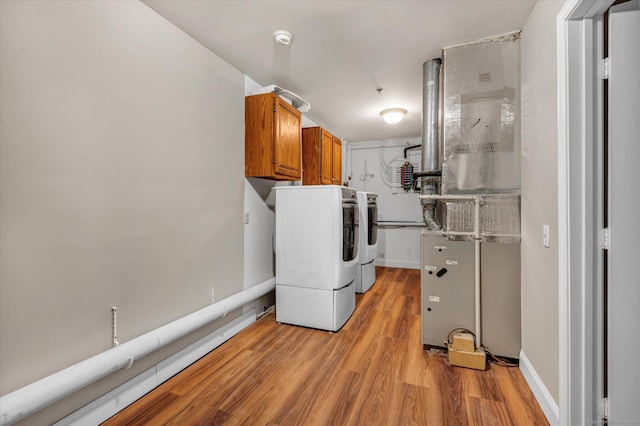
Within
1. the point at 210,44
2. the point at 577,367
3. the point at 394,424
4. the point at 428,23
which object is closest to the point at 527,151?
the point at 428,23

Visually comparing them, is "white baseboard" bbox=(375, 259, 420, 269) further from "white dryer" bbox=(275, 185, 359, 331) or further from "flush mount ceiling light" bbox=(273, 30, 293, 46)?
"flush mount ceiling light" bbox=(273, 30, 293, 46)

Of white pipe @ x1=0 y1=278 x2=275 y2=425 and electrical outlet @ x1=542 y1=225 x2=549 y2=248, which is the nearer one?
white pipe @ x1=0 y1=278 x2=275 y2=425

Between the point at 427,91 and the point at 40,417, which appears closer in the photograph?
the point at 40,417

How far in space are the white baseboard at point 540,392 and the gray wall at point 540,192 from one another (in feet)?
0.11

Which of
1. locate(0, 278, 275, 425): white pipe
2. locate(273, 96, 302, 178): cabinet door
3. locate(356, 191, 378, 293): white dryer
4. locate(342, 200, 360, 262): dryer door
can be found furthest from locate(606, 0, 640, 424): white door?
locate(356, 191, 378, 293): white dryer

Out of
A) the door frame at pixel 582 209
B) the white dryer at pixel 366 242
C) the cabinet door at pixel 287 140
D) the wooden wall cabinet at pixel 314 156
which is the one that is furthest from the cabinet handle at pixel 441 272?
the wooden wall cabinet at pixel 314 156

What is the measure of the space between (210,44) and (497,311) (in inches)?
125

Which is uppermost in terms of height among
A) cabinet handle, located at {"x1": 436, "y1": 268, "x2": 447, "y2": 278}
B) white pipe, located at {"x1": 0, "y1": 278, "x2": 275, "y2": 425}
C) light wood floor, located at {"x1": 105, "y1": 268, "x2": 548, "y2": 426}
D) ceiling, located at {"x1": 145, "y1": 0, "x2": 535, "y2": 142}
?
ceiling, located at {"x1": 145, "y1": 0, "x2": 535, "y2": 142}

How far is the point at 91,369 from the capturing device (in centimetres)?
152

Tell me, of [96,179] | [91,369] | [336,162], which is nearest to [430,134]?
[336,162]

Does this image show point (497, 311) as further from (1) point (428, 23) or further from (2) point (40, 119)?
(2) point (40, 119)

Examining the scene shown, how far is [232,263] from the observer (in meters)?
2.79

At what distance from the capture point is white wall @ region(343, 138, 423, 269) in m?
5.68

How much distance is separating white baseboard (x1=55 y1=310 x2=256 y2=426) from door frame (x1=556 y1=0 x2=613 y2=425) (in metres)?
2.39
